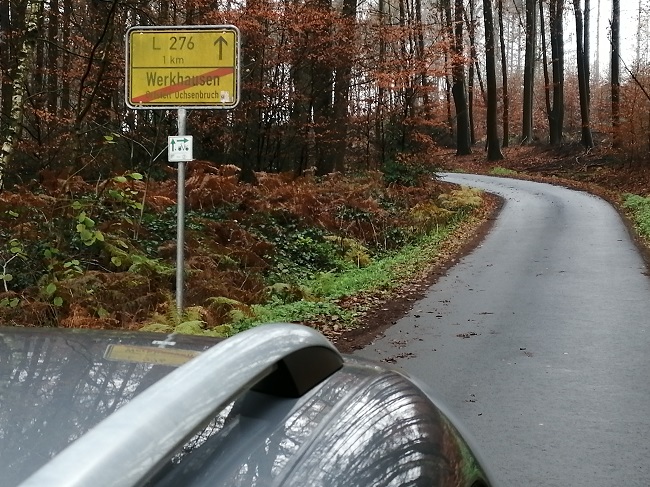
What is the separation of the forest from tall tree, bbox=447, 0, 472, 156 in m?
0.30

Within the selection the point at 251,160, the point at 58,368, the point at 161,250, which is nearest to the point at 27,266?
the point at 161,250

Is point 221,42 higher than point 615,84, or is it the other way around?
point 615,84

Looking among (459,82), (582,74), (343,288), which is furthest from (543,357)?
(582,74)

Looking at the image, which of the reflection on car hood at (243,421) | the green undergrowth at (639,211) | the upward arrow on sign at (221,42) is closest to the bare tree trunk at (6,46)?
the upward arrow on sign at (221,42)

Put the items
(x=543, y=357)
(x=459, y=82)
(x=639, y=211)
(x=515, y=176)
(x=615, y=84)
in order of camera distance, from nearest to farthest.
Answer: (x=543, y=357), (x=639, y=211), (x=615, y=84), (x=459, y=82), (x=515, y=176)

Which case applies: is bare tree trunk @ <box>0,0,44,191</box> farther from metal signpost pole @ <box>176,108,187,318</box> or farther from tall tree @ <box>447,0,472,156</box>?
tall tree @ <box>447,0,472,156</box>

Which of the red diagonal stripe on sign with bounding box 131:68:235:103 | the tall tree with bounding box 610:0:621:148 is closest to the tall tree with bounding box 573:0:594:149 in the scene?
the tall tree with bounding box 610:0:621:148

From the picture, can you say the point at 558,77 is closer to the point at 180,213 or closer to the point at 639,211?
the point at 639,211

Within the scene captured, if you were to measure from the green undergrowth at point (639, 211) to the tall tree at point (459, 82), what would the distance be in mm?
7521

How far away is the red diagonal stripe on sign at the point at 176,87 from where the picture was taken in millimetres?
7410

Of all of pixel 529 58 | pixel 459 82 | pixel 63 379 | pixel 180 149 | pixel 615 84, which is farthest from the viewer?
pixel 529 58

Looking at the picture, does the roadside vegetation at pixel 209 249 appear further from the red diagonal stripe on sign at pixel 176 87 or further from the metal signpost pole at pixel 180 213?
the red diagonal stripe on sign at pixel 176 87

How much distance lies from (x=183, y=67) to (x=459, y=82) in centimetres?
2934

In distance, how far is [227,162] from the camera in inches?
784
